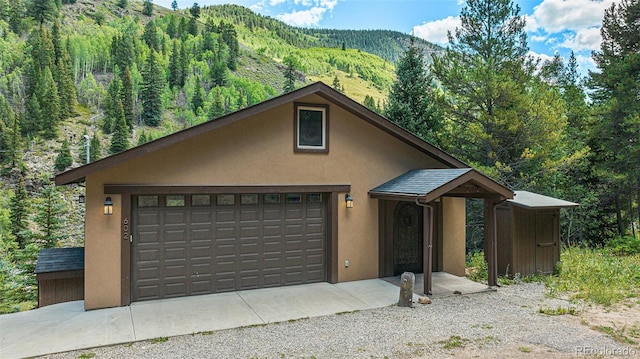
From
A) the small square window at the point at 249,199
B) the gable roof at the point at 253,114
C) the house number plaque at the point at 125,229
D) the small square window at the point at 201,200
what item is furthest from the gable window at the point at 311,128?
the house number plaque at the point at 125,229

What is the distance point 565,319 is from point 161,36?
8151cm

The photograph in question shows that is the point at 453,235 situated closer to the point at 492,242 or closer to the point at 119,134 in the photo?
the point at 492,242

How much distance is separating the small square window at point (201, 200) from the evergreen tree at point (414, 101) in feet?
33.7

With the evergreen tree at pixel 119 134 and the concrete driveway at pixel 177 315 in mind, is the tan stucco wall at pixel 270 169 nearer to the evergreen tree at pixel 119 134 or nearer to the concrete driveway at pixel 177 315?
the concrete driveway at pixel 177 315

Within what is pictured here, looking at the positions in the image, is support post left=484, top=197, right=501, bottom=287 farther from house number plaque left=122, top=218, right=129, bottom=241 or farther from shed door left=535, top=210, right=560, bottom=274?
house number plaque left=122, top=218, right=129, bottom=241

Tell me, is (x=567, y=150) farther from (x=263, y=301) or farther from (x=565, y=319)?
(x=263, y=301)

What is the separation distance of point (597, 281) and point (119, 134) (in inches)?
1882

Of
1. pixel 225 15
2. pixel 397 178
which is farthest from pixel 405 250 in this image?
pixel 225 15

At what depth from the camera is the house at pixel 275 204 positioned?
22.8ft

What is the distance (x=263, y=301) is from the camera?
7.32m

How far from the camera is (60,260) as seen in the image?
Result: 760 cm

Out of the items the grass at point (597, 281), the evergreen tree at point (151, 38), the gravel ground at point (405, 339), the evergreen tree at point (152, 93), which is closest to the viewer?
the gravel ground at point (405, 339)

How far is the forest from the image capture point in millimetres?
14445

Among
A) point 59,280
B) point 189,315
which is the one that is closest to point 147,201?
point 59,280
